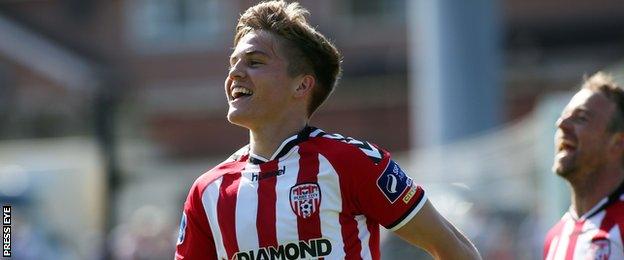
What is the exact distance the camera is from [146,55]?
3694 centimetres

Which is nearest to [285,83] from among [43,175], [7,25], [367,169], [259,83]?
[259,83]

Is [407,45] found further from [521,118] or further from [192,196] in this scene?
[192,196]

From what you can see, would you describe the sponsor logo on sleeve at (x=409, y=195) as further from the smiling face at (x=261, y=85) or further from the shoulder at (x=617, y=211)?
the shoulder at (x=617, y=211)

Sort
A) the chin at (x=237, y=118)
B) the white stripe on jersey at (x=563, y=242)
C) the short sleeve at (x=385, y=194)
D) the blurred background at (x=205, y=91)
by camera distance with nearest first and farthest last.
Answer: the short sleeve at (x=385, y=194) → the chin at (x=237, y=118) → the white stripe on jersey at (x=563, y=242) → the blurred background at (x=205, y=91)

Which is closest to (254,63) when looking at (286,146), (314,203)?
(286,146)

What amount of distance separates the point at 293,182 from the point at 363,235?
0.32 meters

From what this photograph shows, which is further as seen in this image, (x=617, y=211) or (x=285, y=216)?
(x=617, y=211)

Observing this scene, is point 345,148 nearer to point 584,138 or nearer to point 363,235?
point 363,235

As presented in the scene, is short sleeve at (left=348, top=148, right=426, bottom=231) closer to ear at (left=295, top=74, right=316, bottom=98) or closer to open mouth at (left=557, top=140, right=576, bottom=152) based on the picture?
ear at (left=295, top=74, right=316, bottom=98)

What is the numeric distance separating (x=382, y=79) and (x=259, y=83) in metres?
28.4

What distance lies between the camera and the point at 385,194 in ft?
18.3

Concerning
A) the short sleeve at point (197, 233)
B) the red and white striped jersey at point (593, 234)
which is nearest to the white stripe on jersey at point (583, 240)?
the red and white striped jersey at point (593, 234)

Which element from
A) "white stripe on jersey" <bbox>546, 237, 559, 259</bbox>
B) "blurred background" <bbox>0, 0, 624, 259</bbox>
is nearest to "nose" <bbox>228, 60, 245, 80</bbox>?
"white stripe on jersey" <bbox>546, 237, 559, 259</bbox>

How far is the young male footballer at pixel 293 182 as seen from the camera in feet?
18.4
